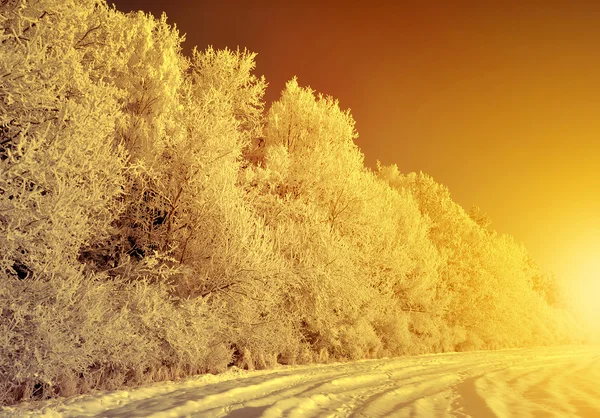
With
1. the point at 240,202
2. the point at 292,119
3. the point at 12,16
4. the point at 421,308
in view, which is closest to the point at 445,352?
the point at 421,308

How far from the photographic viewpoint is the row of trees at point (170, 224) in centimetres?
995

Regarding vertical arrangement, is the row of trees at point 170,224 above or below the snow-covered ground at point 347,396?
above

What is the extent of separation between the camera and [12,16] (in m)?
10.7

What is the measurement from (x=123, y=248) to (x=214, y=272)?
250cm

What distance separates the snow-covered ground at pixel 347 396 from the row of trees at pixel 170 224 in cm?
106

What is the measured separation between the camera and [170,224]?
15.5m

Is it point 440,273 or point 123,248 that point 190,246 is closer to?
point 123,248

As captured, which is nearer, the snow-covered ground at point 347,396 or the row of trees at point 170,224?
Result: the snow-covered ground at point 347,396

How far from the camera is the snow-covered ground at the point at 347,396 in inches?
374

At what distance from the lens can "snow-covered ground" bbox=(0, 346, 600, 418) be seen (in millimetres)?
9508

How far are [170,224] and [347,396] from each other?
6.96 meters

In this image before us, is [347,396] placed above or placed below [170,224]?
below

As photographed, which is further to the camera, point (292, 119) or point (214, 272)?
point (292, 119)

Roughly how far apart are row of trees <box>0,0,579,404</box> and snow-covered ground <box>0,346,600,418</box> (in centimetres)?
106
